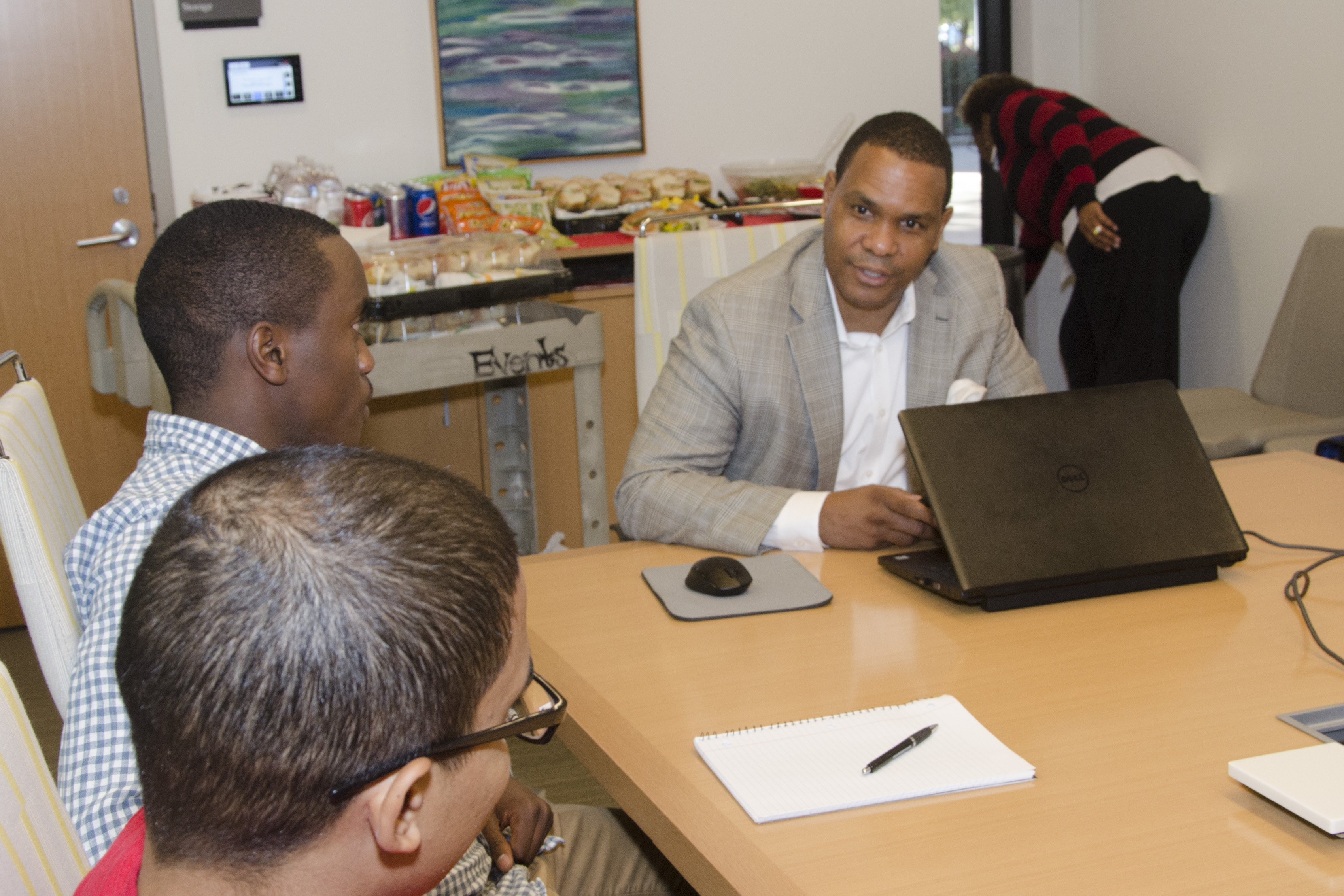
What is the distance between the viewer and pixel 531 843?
1146mm

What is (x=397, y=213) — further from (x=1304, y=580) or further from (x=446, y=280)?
(x=1304, y=580)

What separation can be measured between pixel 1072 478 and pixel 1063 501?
3 centimetres

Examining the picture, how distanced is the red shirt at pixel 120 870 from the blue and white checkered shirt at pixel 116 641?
7.0 inches

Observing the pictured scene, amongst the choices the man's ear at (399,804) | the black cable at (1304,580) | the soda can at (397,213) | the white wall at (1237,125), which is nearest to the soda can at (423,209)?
the soda can at (397,213)

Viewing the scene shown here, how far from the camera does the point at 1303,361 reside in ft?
9.23

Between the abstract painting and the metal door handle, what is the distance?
884 mm

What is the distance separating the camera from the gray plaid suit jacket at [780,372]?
1.72 meters

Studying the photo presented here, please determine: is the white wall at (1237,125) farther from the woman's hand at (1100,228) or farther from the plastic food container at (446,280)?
the plastic food container at (446,280)

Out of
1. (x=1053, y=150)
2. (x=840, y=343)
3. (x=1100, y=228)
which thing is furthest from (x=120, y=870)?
(x=1053, y=150)

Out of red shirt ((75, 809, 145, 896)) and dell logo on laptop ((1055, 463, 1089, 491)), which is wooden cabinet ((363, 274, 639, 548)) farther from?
red shirt ((75, 809, 145, 896))

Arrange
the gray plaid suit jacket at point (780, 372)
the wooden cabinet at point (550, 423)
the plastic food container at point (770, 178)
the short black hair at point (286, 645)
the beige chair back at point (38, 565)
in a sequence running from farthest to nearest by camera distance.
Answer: the plastic food container at point (770, 178), the wooden cabinet at point (550, 423), the gray plaid suit jacket at point (780, 372), the beige chair back at point (38, 565), the short black hair at point (286, 645)

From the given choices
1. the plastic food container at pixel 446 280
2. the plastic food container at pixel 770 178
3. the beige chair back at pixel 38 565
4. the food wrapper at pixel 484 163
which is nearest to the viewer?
the beige chair back at pixel 38 565

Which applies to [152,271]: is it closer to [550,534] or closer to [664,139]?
[550,534]

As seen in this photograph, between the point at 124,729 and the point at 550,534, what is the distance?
2.39 m
